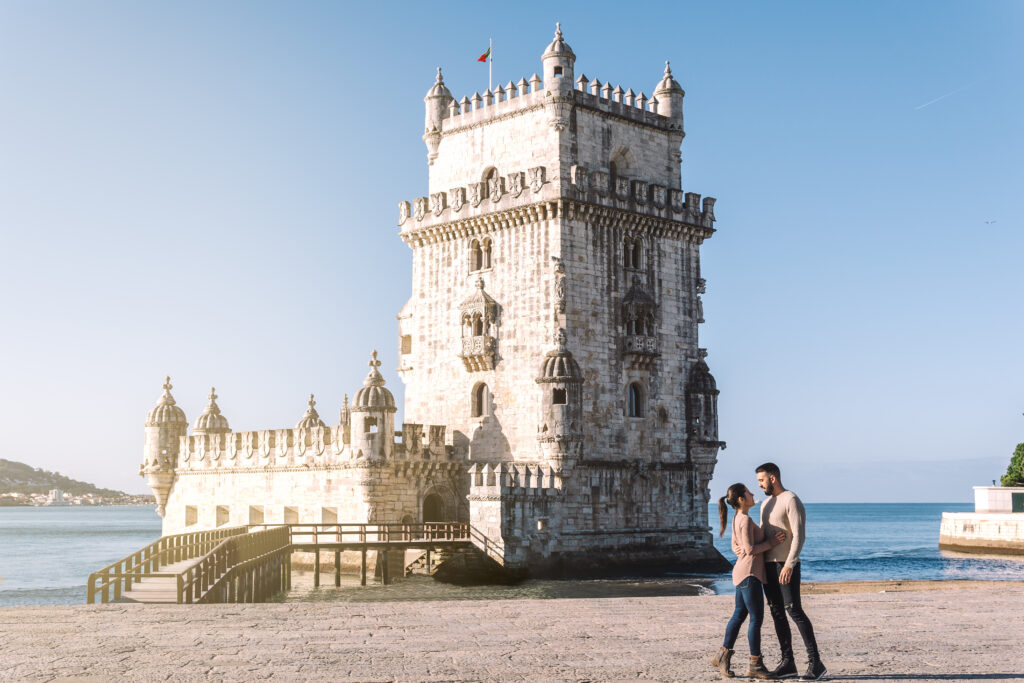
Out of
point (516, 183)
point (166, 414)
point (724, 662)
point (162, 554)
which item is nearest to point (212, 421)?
point (166, 414)

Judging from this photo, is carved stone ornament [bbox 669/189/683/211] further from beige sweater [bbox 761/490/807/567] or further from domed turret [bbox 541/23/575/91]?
beige sweater [bbox 761/490/807/567]

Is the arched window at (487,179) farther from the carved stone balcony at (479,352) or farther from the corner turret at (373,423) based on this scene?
the corner turret at (373,423)

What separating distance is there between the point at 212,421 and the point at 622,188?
26741 mm

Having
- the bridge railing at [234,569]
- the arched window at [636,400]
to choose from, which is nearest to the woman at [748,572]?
the bridge railing at [234,569]

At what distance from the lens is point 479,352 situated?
48.1 meters

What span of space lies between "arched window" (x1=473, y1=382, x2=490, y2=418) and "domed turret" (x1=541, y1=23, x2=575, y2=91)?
1214cm

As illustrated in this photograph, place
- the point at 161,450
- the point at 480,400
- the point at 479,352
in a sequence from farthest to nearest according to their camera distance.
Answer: the point at 161,450, the point at 480,400, the point at 479,352

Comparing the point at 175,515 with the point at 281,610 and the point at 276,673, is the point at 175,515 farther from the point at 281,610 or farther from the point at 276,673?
the point at 276,673

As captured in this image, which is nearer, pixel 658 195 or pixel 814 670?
pixel 814 670

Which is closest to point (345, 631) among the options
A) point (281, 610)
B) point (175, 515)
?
point (281, 610)

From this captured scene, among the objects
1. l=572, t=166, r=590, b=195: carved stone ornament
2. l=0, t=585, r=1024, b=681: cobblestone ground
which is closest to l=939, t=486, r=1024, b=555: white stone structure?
l=572, t=166, r=590, b=195: carved stone ornament

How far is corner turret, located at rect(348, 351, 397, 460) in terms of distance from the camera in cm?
4678

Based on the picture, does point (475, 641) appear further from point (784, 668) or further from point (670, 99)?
point (670, 99)

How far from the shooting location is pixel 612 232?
4825cm
